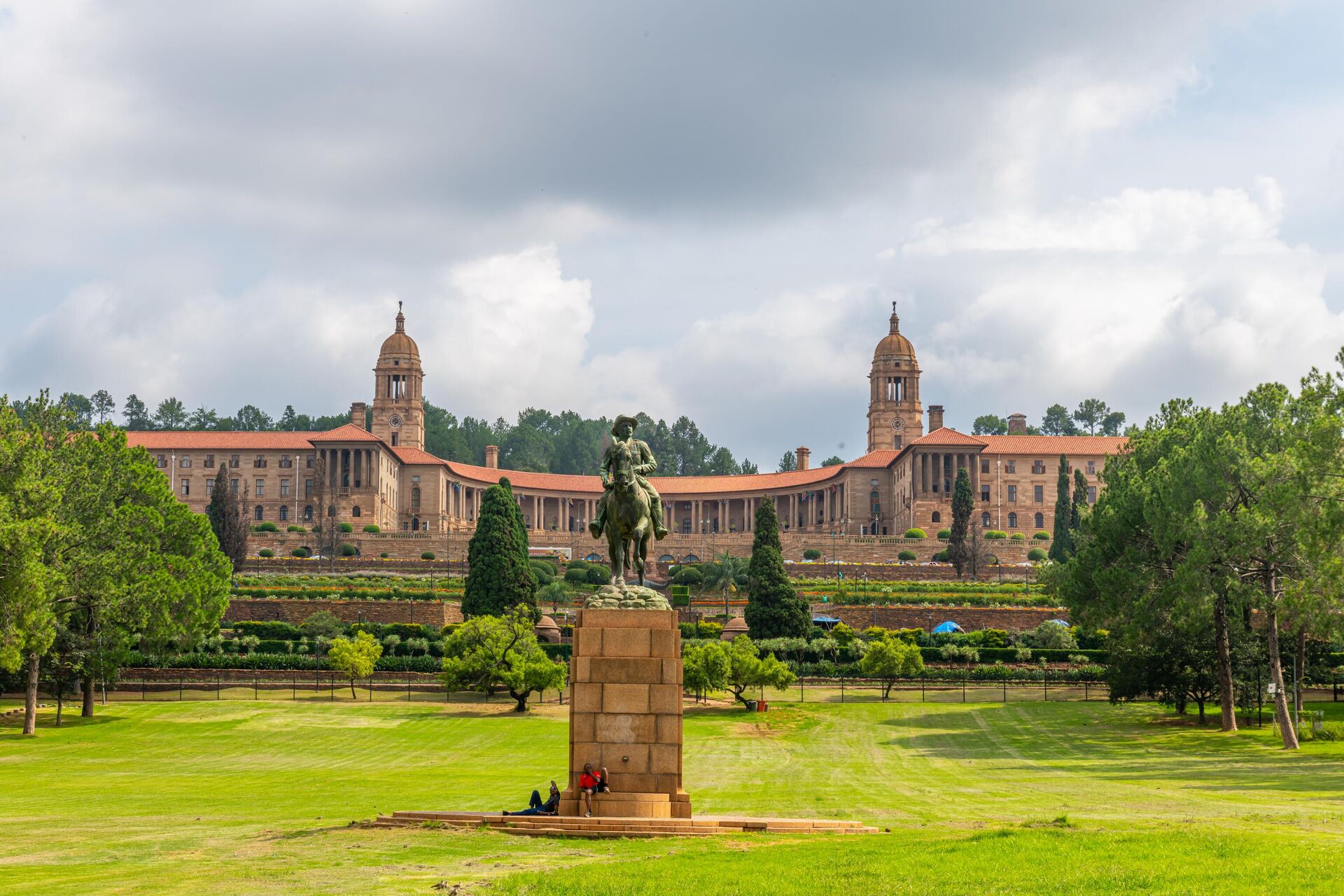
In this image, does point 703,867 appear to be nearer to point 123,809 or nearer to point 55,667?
point 123,809

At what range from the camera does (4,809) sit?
29.3 meters

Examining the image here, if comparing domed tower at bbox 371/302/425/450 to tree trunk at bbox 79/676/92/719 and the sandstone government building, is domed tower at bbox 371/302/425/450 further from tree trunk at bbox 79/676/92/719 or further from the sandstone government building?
tree trunk at bbox 79/676/92/719

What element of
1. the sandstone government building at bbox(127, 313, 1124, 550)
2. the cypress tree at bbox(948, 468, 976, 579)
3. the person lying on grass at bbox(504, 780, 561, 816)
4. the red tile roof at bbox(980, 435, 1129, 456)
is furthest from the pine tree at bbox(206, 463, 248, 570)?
the person lying on grass at bbox(504, 780, 561, 816)

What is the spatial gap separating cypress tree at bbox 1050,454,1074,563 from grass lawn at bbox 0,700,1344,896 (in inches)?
1814

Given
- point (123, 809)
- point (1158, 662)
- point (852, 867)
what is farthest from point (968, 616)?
point (852, 867)

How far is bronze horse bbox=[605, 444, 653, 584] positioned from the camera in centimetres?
2519

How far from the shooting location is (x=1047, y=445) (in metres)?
142

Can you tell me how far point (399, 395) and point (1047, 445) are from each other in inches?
2865

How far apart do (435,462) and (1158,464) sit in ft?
345

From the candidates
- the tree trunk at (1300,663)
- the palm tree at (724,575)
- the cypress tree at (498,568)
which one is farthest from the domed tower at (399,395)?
the tree trunk at (1300,663)

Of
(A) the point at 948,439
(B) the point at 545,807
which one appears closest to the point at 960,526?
(A) the point at 948,439

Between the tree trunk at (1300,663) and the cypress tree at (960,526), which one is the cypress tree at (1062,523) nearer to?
the cypress tree at (960,526)

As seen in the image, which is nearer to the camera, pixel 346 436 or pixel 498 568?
pixel 498 568

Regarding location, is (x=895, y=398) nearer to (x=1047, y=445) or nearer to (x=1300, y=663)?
(x=1047, y=445)
